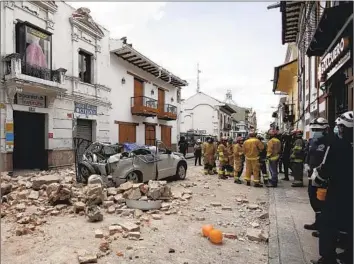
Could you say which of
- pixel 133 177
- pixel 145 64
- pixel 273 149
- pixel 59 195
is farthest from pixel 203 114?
pixel 59 195

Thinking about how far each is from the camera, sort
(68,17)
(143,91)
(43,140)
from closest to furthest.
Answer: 1. (43,140)
2. (68,17)
3. (143,91)

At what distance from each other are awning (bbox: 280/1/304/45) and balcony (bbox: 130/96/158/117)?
1006 centimetres

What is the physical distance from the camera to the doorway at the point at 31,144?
1288cm

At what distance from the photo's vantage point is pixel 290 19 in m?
14.3

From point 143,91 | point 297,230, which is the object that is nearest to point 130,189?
point 297,230

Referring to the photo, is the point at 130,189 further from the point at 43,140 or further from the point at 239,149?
the point at 43,140

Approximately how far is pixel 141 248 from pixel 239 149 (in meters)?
6.96

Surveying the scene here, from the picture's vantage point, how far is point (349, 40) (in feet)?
17.3

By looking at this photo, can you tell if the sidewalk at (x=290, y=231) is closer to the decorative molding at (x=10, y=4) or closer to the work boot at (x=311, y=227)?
the work boot at (x=311, y=227)

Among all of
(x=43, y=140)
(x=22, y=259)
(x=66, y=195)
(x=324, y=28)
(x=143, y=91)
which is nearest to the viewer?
(x=22, y=259)

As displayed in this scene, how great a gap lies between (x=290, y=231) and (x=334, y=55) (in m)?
3.99

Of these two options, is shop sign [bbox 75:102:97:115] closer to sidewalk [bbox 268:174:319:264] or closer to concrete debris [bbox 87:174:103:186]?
Result: concrete debris [bbox 87:174:103:186]

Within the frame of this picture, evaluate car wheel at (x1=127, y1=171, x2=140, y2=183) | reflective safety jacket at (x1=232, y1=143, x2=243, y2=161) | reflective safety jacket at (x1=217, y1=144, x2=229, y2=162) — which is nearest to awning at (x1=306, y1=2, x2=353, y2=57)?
reflective safety jacket at (x1=232, y1=143, x2=243, y2=161)

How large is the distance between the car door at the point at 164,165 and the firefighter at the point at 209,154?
2348 mm
